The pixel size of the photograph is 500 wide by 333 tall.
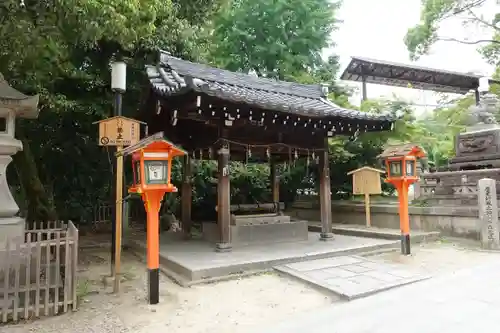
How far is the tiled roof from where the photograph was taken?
682 centimetres

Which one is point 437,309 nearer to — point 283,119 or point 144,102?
point 283,119

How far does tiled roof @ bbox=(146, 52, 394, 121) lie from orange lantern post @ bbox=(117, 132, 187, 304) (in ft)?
5.60

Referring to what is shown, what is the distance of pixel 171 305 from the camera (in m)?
4.87

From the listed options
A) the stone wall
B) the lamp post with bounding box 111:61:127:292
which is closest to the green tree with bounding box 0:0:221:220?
the lamp post with bounding box 111:61:127:292

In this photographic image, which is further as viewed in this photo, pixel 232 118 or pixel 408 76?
pixel 408 76

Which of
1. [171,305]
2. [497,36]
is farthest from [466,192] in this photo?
[497,36]

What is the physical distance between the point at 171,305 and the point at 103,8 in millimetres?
4649

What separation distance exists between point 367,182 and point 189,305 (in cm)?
819

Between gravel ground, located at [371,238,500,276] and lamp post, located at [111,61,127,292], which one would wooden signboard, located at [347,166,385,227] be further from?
lamp post, located at [111,61,127,292]

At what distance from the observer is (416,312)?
432cm

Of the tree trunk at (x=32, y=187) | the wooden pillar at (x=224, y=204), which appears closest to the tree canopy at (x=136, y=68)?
the tree trunk at (x=32, y=187)

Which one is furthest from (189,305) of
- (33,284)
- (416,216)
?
(416,216)

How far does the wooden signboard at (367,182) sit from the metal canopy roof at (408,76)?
12.5m

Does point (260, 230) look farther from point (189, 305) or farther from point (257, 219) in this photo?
point (189, 305)
